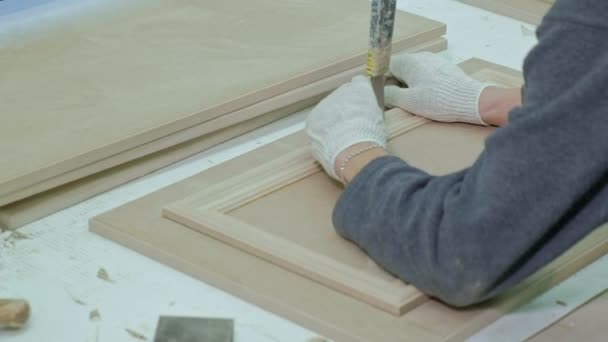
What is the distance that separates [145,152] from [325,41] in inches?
19.8

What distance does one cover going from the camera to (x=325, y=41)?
1888 mm

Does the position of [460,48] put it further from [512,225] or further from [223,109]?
[512,225]

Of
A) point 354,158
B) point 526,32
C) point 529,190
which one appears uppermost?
point 529,190

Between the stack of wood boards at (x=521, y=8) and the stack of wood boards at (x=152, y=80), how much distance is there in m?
0.30

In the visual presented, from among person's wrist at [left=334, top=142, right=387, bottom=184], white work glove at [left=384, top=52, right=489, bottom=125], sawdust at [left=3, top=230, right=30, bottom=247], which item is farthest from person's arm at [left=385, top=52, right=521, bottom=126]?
sawdust at [left=3, top=230, right=30, bottom=247]

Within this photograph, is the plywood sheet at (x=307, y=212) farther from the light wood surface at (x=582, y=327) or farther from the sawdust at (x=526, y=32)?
the sawdust at (x=526, y=32)

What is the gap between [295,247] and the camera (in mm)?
1312

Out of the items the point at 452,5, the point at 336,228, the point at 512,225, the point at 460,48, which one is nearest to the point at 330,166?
the point at 336,228

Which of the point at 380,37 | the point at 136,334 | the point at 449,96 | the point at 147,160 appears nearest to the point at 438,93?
the point at 449,96

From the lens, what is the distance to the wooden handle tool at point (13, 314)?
1.18m

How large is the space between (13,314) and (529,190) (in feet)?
2.06

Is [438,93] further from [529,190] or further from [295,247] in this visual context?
[529,190]

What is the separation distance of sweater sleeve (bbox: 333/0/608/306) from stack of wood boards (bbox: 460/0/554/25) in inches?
44.4

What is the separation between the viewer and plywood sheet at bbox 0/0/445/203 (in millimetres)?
1500
